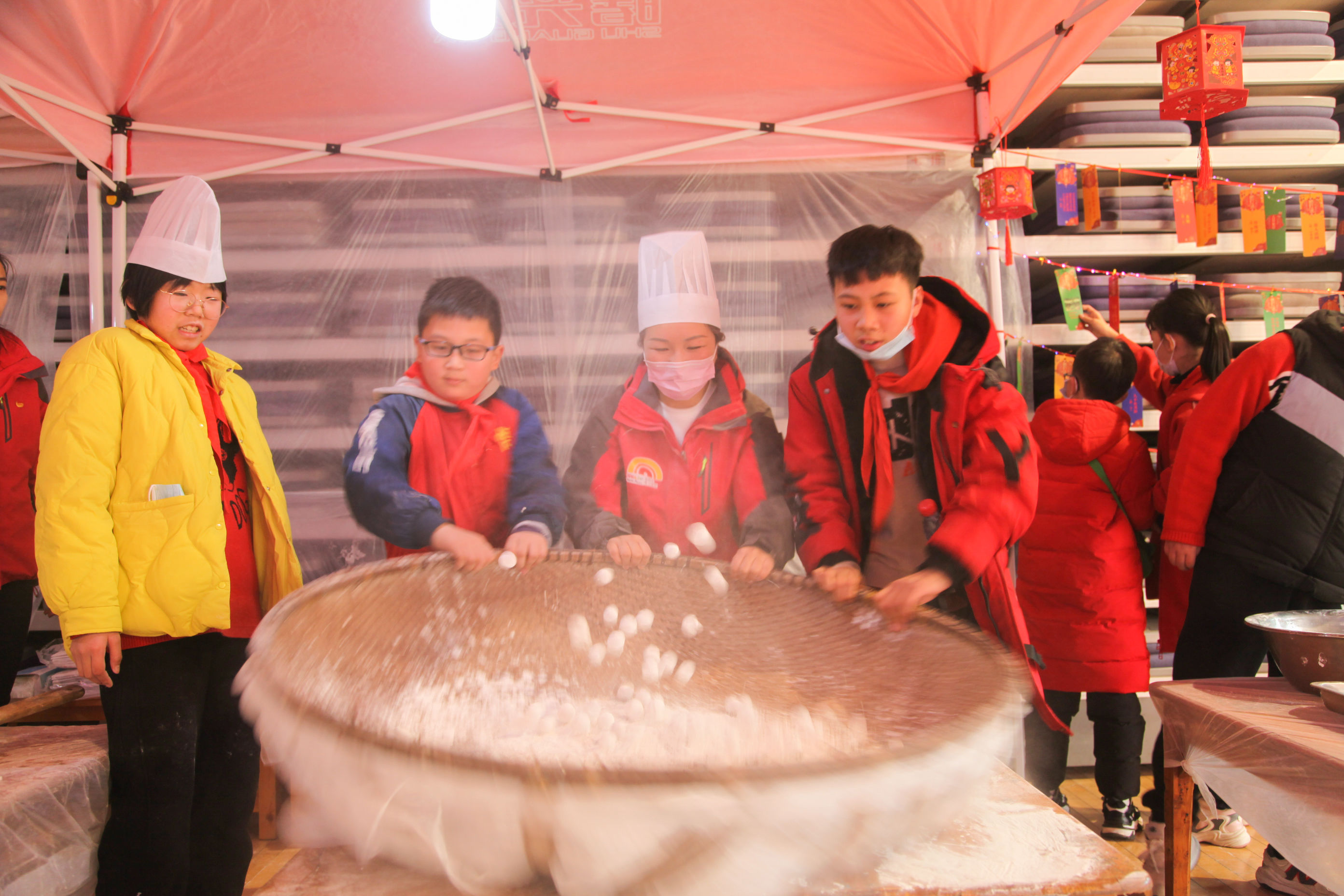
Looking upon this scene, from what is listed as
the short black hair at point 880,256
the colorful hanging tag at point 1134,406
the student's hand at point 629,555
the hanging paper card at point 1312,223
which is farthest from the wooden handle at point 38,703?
the hanging paper card at point 1312,223

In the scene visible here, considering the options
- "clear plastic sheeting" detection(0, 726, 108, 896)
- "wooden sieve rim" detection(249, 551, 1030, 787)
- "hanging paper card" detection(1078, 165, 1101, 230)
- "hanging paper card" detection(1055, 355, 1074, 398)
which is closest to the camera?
"wooden sieve rim" detection(249, 551, 1030, 787)

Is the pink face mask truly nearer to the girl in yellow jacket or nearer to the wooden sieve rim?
the girl in yellow jacket

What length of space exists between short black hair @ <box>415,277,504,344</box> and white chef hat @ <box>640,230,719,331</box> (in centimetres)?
38

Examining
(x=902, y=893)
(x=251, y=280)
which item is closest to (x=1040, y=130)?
(x=251, y=280)

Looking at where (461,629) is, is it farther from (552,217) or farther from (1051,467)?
Result: (1051,467)

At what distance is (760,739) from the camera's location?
2.50 ft

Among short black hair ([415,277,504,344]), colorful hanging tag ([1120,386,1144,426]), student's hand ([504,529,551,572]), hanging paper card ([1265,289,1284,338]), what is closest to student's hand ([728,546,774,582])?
student's hand ([504,529,551,572])

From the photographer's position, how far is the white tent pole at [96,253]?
6.40ft

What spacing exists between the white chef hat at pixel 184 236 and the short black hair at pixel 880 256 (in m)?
1.26

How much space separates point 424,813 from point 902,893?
0.41 m

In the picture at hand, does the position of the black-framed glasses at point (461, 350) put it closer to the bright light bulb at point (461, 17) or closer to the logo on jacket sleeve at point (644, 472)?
the logo on jacket sleeve at point (644, 472)

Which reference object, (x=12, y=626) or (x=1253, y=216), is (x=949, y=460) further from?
(x=12, y=626)

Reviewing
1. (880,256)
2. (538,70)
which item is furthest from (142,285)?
(880,256)

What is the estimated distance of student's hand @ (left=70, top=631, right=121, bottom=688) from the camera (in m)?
1.26
